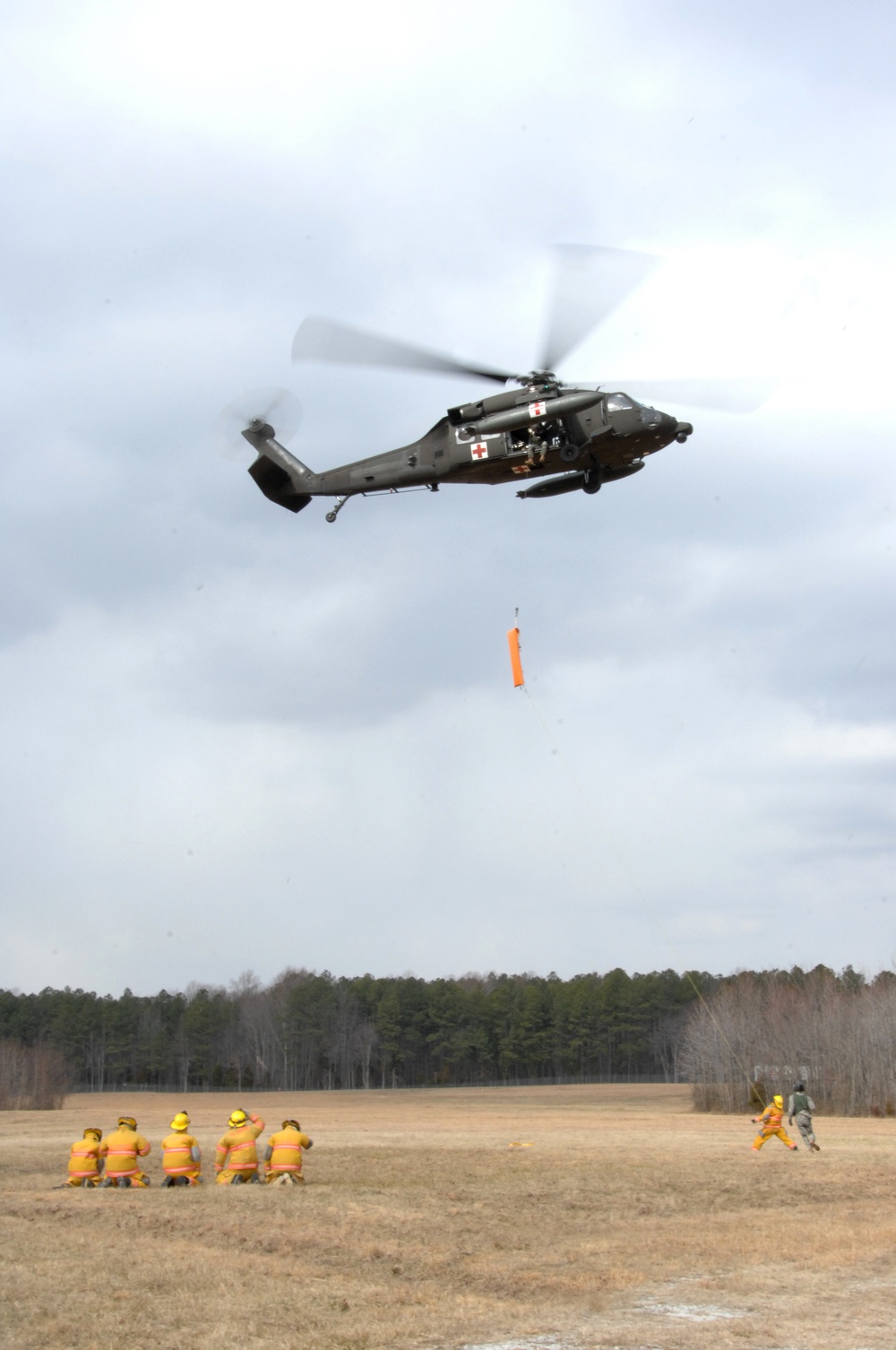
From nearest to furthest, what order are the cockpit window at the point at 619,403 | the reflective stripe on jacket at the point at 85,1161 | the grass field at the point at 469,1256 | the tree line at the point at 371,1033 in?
the grass field at the point at 469,1256 → the reflective stripe on jacket at the point at 85,1161 → the cockpit window at the point at 619,403 → the tree line at the point at 371,1033

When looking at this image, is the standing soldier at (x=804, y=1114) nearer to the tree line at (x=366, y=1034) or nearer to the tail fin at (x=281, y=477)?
the tail fin at (x=281, y=477)

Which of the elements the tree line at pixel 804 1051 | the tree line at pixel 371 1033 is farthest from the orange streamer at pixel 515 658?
the tree line at pixel 371 1033

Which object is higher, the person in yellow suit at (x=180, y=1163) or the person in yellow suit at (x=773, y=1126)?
the person in yellow suit at (x=180, y=1163)

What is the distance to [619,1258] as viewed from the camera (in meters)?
11.4

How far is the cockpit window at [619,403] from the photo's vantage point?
675 inches

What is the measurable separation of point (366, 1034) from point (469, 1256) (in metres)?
90.1

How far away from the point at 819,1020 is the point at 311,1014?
5358 cm

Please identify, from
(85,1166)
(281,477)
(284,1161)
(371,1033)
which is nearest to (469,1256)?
(284,1161)

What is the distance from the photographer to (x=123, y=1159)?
52.5ft

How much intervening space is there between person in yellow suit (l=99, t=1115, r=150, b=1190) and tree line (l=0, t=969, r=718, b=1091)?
80499 mm

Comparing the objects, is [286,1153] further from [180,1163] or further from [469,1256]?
[469,1256]

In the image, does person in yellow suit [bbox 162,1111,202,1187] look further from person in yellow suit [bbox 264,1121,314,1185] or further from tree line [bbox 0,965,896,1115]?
tree line [bbox 0,965,896,1115]

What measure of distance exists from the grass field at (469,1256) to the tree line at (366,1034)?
79737 millimetres

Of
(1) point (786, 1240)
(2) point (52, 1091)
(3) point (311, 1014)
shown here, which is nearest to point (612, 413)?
(1) point (786, 1240)
